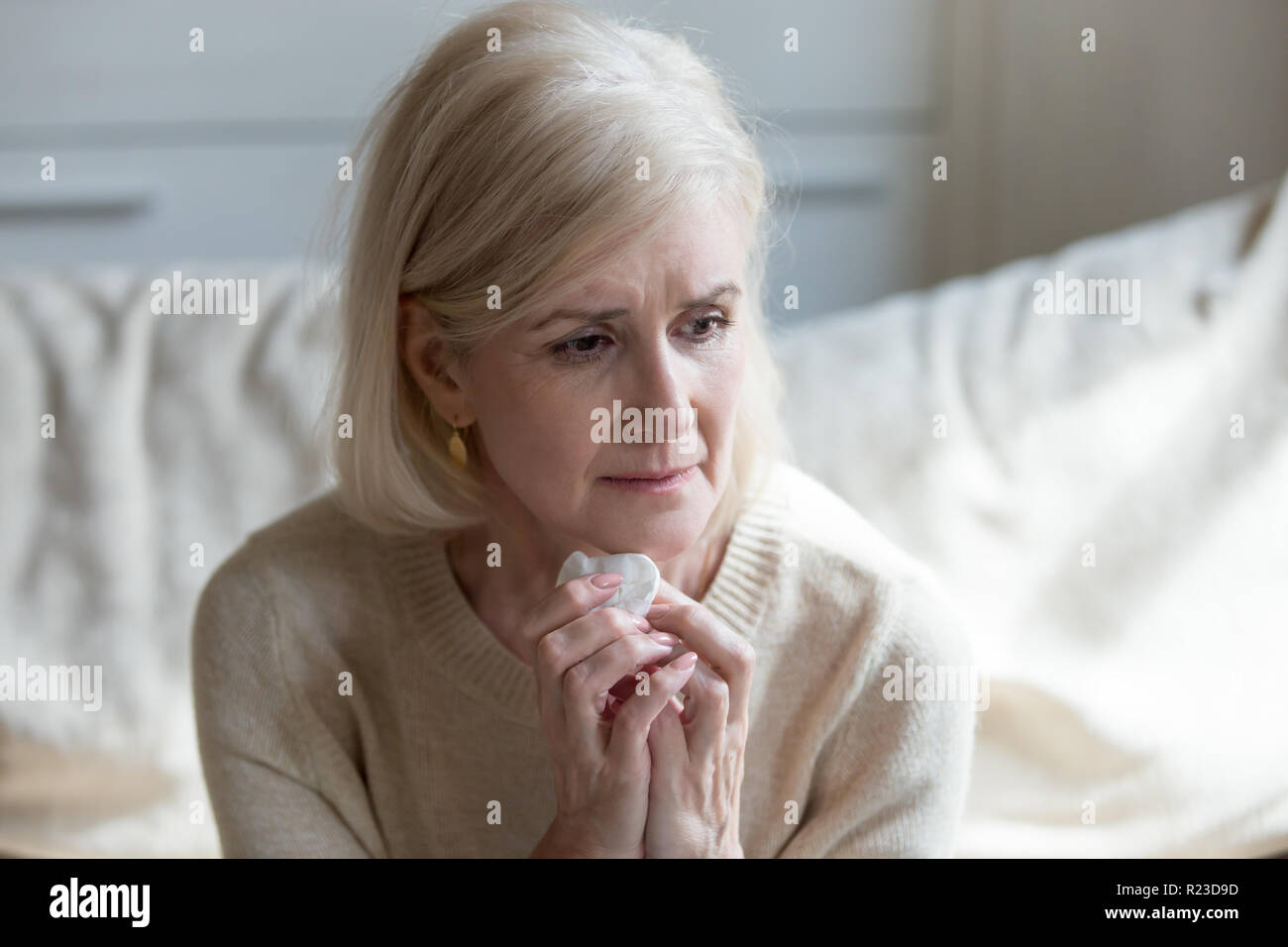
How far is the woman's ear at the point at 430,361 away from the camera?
2.68 feet

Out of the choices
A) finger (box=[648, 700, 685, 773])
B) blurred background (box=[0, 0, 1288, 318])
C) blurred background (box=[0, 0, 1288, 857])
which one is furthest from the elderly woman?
blurred background (box=[0, 0, 1288, 857])

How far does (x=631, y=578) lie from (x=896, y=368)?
76 centimetres

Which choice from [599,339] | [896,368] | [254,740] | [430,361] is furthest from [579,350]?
[896,368]

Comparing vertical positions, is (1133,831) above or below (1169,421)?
below

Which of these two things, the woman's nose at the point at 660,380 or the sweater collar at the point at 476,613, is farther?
the sweater collar at the point at 476,613

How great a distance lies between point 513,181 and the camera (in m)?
0.74

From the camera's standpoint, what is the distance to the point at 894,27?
55.5 inches

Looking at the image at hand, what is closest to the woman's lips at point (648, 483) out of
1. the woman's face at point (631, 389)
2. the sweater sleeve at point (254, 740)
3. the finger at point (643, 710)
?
the woman's face at point (631, 389)

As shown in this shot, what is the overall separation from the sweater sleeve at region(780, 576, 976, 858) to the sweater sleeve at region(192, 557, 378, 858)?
0.33 m

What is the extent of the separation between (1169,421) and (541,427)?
2.95 ft

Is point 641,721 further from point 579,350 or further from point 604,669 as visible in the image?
point 579,350

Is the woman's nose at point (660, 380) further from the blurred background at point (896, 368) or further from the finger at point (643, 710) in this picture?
the blurred background at point (896, 368)
